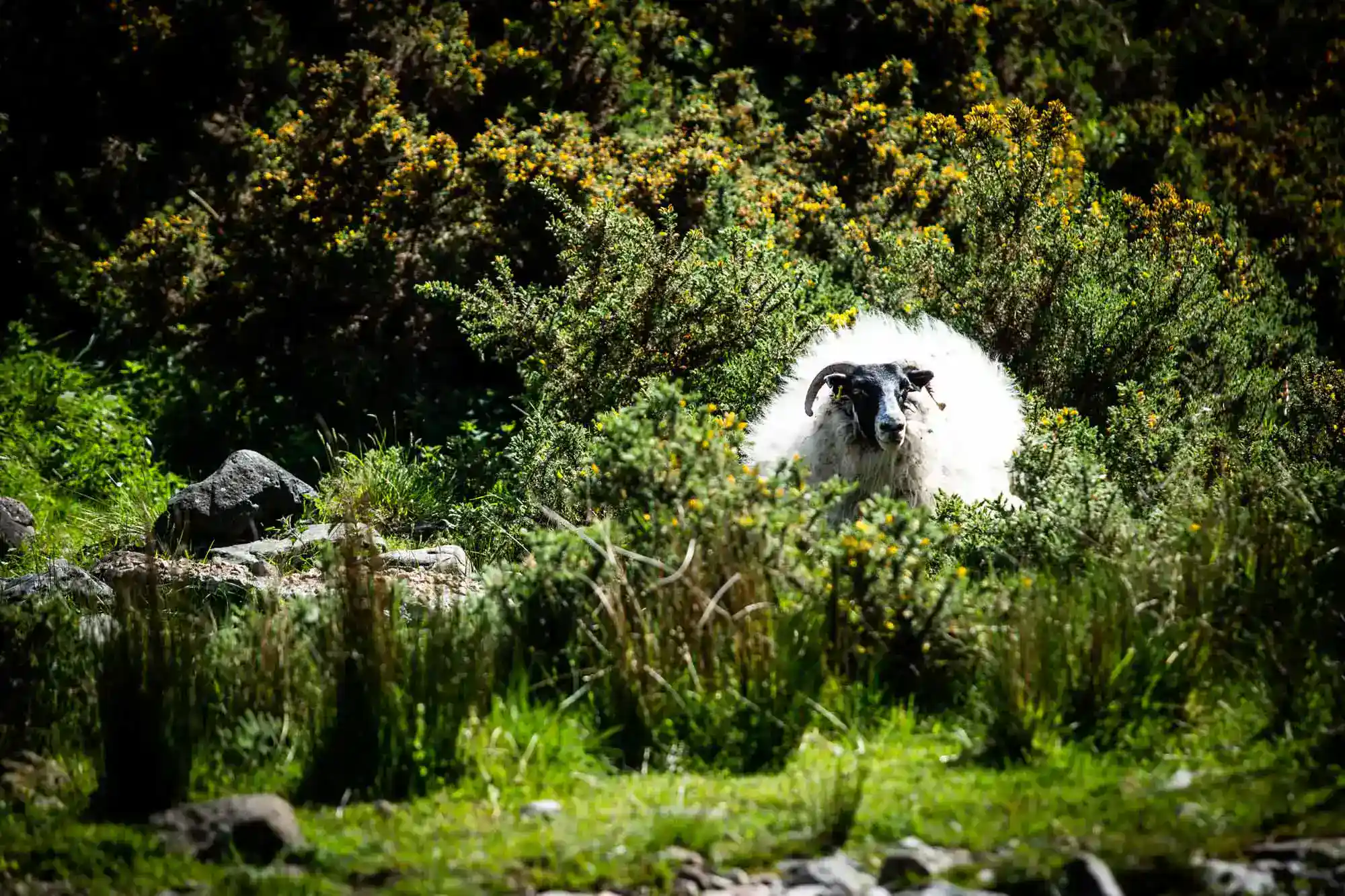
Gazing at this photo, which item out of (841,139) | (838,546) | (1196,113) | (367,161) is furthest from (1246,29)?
(838,546)

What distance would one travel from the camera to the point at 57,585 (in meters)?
7.48

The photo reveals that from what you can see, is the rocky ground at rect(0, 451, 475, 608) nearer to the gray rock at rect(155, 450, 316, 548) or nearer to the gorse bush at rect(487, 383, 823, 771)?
the gray rock at rect(155, 450, 316, 548)

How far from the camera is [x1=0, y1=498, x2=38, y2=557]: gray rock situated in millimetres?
9391

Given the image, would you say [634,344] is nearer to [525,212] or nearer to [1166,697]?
[525,212]

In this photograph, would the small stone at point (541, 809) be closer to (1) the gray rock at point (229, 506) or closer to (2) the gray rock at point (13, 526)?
(1) the gray rock at point (229, 506)

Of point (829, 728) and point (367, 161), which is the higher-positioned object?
point (367, 161)

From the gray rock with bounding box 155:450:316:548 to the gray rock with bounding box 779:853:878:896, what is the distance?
624 cm

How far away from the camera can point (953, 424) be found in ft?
27.8

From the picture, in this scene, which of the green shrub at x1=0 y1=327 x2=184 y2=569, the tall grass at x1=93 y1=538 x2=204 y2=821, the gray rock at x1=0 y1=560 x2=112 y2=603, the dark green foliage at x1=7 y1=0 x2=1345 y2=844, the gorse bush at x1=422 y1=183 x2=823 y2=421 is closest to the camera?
the tall grass at x1=93 y1=538 x2=204 y2=821

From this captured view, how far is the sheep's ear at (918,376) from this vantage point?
8172mm

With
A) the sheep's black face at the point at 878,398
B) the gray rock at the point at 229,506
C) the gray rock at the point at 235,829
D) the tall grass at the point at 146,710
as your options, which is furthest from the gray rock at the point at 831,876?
the gray rock at the point at 229,506

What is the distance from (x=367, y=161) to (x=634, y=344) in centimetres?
368

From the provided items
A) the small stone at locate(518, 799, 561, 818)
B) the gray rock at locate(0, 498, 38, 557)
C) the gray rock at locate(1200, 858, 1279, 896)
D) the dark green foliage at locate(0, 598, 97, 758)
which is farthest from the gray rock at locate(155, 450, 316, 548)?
the gray rock at locate(1200, 858, 1279, 896)

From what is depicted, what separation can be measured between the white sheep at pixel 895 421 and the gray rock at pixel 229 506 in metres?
3.82
